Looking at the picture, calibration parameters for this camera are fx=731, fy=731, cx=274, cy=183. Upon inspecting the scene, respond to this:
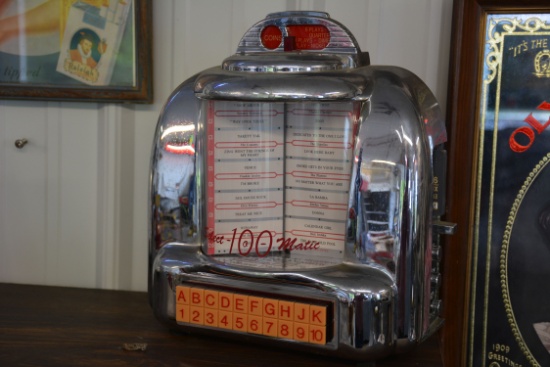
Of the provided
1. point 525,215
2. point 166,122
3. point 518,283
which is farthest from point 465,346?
point 166,122

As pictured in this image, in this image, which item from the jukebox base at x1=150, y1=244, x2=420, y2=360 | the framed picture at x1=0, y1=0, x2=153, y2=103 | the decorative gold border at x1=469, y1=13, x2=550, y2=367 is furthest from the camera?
the framed picture at x1=0, y1=0, x2=153, y2=103

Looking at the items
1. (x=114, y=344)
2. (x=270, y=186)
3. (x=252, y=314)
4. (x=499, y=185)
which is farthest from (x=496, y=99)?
(x=114, y=344)

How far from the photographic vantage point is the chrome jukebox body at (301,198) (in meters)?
0.99

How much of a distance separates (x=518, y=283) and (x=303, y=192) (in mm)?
424

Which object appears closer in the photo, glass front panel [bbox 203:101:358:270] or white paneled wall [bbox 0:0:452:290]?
glass front panel [bbox 203:101:358:270]

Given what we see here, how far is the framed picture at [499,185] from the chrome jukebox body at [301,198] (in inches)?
6.5

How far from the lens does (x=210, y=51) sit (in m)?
1.38

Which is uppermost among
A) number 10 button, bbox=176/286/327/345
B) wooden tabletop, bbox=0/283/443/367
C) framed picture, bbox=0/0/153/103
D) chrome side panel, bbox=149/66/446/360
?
framed picture, bbox=0/0/153/103

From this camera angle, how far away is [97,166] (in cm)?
145

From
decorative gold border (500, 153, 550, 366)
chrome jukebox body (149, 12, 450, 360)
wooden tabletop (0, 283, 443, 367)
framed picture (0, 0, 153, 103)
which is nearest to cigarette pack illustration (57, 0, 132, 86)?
framed picture (0, 0, 153, 103)

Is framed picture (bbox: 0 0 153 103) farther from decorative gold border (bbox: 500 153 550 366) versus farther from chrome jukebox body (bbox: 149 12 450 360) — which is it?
decorative gold border (bbox: 500 153 550 366)

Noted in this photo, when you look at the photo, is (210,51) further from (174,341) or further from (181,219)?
(174,341)

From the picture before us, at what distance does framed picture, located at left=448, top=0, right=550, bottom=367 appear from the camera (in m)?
1.20

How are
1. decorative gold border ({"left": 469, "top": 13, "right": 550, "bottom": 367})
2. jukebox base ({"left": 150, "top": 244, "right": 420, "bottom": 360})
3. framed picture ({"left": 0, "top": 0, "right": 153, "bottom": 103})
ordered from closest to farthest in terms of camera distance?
jukebox base ({"left": 150, "top": 244, "right": 420, "bottom": 360}), decorative gold border ({"left": 469, "top": 13, "right": 550, "bottom": 367}), framed picture ({"left": 0, "top": 0, "right": 153, "bottom": 103})
